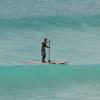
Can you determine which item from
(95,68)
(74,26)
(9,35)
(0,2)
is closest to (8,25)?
(9,35)

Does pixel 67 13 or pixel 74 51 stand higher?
pixel 67 13

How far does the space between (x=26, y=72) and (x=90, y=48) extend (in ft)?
62.4

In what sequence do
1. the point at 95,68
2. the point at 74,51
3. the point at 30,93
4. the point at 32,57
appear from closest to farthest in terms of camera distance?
the point at 30,93 → the point at 95,68 → the point at 32,57 → the point at 74,51

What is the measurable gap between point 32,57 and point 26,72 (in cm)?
1037

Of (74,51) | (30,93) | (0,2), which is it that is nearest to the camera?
(30,93)

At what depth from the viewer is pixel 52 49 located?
64062 millimetres

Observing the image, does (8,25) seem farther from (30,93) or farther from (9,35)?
(30,93)

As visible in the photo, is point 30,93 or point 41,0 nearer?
point 30,93

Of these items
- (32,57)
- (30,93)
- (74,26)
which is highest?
(74,26)

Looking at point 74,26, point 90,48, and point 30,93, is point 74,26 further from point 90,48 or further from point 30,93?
point 30,93

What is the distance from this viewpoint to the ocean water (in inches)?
1492

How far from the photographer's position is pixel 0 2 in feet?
287

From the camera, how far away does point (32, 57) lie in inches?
2210

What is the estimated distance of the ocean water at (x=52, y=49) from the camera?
37906mm
